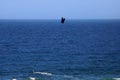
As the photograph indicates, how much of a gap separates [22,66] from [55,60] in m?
11.6

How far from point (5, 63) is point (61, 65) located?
12.6 meters

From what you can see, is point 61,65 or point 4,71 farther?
point 61,65

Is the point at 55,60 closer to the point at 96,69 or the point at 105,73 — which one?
the point at 96,69

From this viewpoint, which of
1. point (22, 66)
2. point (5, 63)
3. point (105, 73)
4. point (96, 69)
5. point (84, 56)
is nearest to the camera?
point (105, 73)

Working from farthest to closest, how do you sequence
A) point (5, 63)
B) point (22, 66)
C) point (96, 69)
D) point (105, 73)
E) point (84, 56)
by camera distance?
1. point (84, 56)
2. point (5, 63)
3. point (22, 66)
4. point (96, 69)
5. point (105, 73)

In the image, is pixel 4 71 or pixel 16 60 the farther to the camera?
pixel 16 60

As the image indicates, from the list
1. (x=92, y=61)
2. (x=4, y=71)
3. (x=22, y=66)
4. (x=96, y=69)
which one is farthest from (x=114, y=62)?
(x=4, y=71)

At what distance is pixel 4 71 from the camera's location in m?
67.1

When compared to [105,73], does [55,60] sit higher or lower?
higher

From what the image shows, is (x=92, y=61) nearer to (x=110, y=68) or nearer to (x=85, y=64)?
(x=85, y=64)

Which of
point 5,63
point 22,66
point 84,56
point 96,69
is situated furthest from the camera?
point 84,56

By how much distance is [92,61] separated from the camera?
8112 centimetres

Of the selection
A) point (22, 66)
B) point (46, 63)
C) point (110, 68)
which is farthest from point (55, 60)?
point (110, 68)

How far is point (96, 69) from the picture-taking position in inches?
2731
